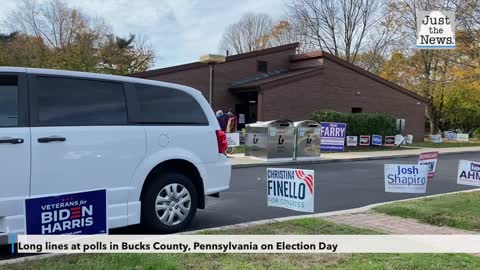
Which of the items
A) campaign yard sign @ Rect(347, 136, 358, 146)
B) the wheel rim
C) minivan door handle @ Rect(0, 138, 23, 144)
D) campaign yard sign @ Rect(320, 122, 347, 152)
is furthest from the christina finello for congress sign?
campaign yard sign @ Rect(347, 136, 358, 146)

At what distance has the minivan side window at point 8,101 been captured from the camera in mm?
4793

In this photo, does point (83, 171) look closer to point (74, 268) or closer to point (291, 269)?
point (74, 268)

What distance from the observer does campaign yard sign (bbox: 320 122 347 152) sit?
70.8ft

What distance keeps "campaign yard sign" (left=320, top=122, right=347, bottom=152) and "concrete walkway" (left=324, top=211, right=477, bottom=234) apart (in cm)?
1454

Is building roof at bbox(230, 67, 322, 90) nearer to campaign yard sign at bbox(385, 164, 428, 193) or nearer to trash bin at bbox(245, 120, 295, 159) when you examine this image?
trash bin at bbox(245, 120, 295, 159)

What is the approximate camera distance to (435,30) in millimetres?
13094

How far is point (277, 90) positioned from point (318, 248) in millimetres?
21580

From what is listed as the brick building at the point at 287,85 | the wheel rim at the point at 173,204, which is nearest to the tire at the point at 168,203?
the wheel rim at the point at 173,204

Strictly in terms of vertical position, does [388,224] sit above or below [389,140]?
below

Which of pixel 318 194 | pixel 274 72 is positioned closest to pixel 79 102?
pixel 318 194

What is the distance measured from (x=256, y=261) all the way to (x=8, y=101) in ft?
9.60

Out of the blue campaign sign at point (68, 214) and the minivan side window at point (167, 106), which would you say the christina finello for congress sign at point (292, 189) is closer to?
the minivan side window at point (167, 106)

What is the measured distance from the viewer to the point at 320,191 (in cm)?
1043
